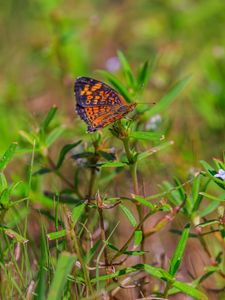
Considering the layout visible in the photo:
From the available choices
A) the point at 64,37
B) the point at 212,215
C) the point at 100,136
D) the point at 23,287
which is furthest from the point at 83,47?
the point at 23,287

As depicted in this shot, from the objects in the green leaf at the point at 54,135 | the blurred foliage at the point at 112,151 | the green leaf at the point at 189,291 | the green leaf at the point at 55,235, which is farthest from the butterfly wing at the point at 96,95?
the green leaf at the point at 189,291

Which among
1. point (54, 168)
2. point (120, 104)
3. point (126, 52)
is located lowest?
point (54, 168)

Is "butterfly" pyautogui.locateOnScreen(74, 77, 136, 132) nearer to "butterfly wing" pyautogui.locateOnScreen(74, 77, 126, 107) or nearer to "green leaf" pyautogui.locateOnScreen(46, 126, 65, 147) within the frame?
"butterfly wing" pyautogui.locateOnScreen(74, 77, 126, 107)

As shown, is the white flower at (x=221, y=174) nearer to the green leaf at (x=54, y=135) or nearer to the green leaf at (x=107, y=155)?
the green leaf at (x=107, y=155)

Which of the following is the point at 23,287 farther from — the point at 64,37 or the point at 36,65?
the point at 36,65

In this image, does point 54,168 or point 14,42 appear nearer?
point 54,168

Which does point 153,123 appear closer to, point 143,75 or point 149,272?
point 143,75

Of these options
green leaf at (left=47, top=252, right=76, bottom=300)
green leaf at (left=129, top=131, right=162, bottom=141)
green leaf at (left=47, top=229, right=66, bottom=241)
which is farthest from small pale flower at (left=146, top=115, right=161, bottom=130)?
green leaf at (left=47, top=252, right=76, bottom=300)
